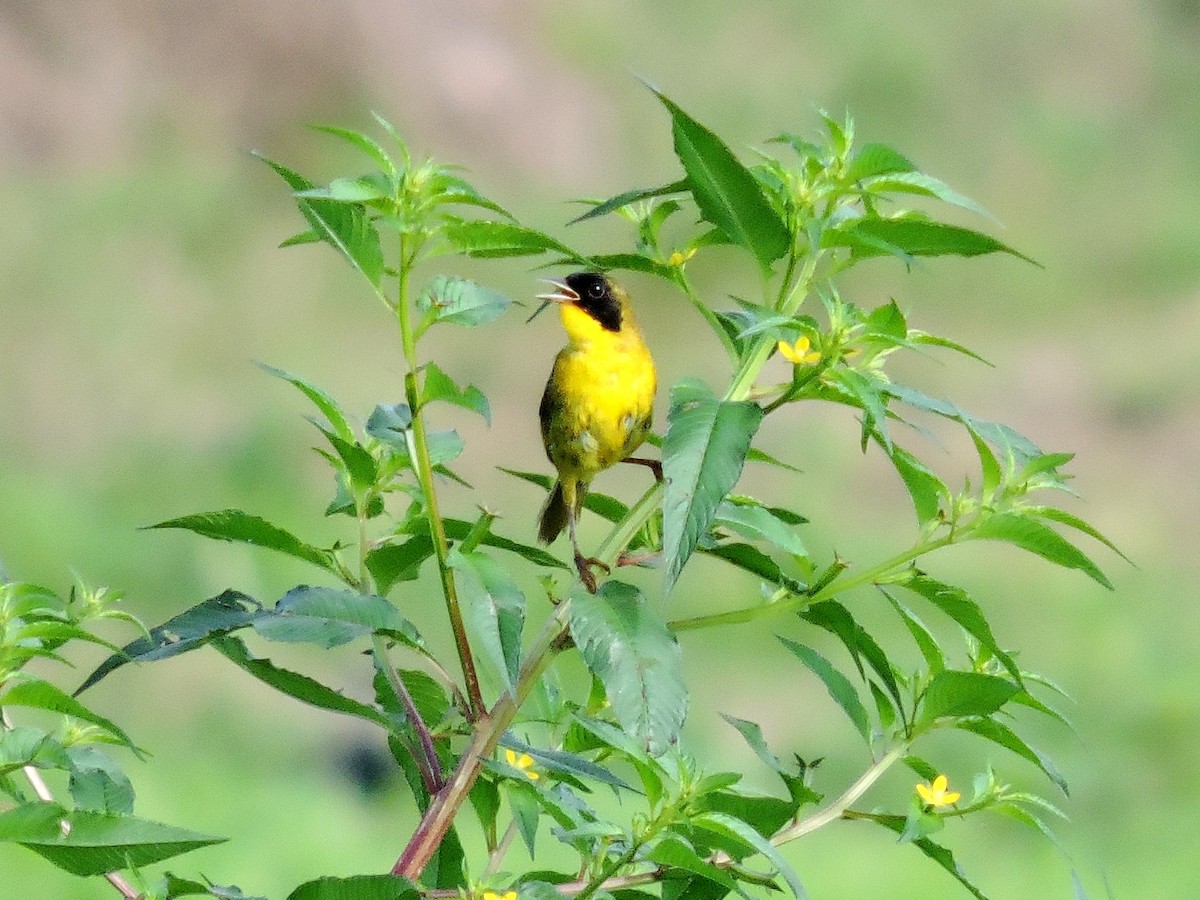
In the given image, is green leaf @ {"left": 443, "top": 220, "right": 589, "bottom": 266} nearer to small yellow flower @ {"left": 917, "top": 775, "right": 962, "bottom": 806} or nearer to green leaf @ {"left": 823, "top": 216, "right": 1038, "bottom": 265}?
green leaf @ {"left": 823, "top": 216, "right": 1038, "bottom": 265}

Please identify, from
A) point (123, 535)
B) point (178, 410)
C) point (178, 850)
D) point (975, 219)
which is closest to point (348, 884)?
point (178, 850)

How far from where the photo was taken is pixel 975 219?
23.7ft

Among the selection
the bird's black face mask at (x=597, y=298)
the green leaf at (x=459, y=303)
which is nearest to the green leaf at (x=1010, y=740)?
the green leaf at (x=459, y=303)

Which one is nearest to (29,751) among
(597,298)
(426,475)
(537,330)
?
(426,475)

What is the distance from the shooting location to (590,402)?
1.79m

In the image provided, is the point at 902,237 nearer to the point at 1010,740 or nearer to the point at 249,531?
the point at 1010,740

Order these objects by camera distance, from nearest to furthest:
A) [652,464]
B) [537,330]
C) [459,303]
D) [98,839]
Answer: [98,839]
[459,303]
[652,464]
[537,330]

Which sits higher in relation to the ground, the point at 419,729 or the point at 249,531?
the point at 249,531

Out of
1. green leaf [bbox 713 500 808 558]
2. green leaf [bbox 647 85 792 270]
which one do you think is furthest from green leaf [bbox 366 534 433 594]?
green leaf [bbox 647 85 792 270]

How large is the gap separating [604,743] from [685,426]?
303mm

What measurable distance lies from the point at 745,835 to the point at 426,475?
33 cm

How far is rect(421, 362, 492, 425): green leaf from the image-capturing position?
1094mm

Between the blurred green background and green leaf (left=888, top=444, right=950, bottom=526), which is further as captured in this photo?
the blurred green background

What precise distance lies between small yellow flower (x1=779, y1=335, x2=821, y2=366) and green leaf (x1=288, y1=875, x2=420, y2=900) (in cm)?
44
